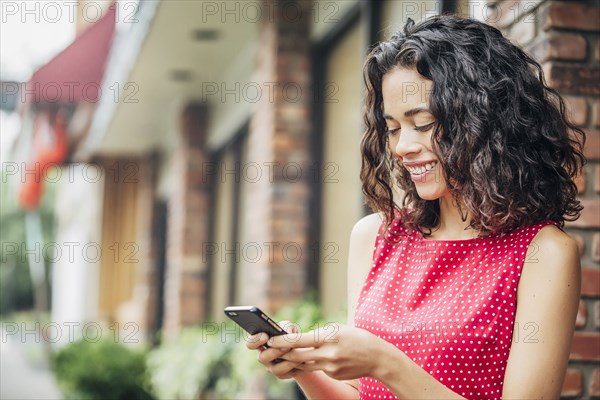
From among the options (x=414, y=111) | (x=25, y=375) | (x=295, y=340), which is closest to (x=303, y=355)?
(x=295, y=340)

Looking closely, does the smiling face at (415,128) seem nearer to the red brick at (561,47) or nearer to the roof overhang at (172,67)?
the red brick at (561,47)

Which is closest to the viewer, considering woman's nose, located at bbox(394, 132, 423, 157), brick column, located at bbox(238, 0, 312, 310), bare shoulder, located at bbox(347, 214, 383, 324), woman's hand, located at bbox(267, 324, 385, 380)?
woman's hand, located at bbox(267, 324, 385, 380)

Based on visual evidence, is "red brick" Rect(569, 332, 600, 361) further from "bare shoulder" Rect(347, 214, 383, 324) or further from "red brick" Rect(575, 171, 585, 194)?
"bare shoulder" Rect(347, 214, 383, 324)

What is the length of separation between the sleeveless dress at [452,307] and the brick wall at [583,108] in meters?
0.70

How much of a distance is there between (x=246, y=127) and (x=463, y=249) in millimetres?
5049

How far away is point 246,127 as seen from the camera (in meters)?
6.93

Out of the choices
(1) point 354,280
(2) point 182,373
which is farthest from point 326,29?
(1) point 354,280

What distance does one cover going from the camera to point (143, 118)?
9281mm

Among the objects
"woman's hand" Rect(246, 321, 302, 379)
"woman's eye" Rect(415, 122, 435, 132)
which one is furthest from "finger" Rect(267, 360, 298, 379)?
"woman's eye" Rect(415, 122, 435, 132)

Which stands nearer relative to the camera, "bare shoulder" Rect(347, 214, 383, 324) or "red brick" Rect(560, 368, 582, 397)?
"bare shoulder" Rect(347, 214, 383, 324)

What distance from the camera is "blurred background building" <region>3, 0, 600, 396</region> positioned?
8.46 ft

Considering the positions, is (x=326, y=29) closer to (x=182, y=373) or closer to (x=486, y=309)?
(x=182, y=373)

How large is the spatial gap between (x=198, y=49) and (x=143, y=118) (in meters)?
3.02

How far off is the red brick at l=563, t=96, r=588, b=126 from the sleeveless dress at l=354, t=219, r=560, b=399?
759 mm
